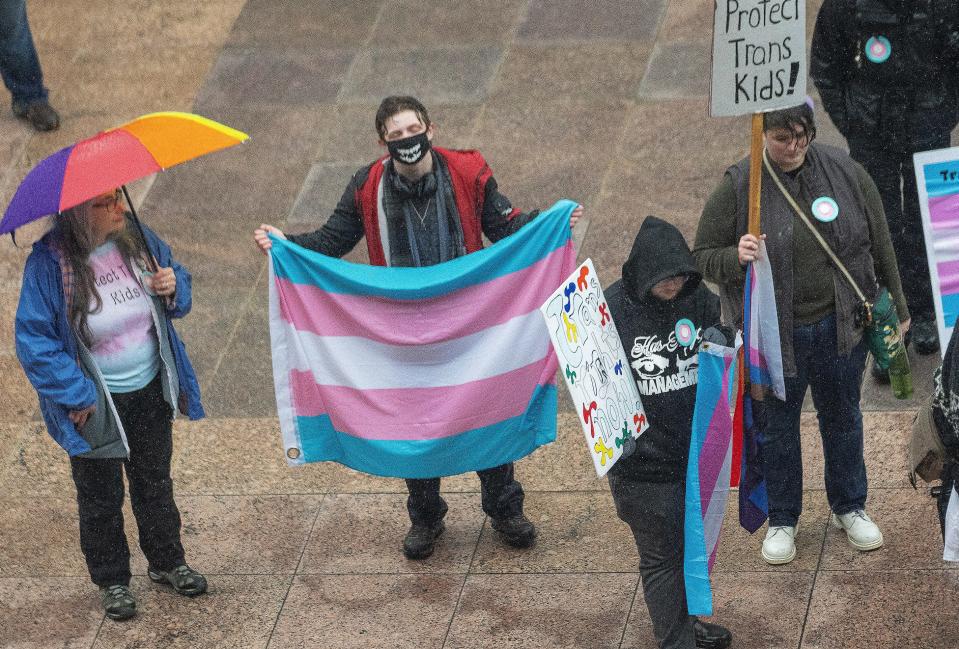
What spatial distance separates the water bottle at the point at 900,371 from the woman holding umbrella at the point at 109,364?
2841 mm

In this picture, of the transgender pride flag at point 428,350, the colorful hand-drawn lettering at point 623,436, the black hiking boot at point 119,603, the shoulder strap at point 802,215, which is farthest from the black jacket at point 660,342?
the black hiking boot at point 119,603

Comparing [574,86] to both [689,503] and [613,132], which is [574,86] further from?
[689,503]

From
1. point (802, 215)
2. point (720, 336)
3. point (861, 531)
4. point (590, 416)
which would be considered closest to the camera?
point (590, 416)

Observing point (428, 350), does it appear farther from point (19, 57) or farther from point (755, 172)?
point (19, 57)

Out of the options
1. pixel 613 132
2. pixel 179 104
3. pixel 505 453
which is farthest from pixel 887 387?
pixel 179 104

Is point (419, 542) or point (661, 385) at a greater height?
point (661, 385)

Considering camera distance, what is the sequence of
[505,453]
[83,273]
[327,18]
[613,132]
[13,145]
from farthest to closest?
1. [327,18]
2. [13,145]
3. [613,132]
4. [505,453]
5. [83,273]

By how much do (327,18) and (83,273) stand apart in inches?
225

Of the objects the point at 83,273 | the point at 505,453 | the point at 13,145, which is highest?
the point at 83,273

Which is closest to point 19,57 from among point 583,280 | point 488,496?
point 488,496

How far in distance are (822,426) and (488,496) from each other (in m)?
1.44

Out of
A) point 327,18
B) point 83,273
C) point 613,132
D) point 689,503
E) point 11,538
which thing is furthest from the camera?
point 327,18

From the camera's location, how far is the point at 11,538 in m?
7.65

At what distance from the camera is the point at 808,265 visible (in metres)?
6.27
